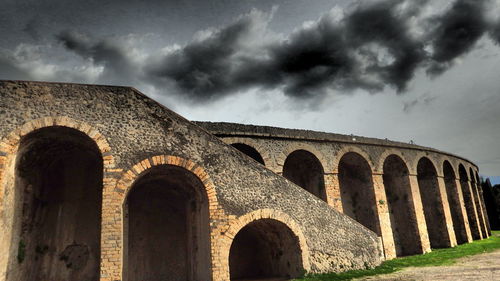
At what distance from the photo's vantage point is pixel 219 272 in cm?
810

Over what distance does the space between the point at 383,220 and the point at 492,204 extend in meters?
20.1

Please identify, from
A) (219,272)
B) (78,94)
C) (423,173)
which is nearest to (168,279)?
(219,272)

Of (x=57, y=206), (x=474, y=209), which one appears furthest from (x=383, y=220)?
(x=57, y=206)

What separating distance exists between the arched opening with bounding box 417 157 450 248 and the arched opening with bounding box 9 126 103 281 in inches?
611

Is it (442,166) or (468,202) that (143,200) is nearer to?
(442,166)

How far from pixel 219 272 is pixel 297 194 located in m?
2.90

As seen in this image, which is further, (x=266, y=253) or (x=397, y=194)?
(x=397, y=194)

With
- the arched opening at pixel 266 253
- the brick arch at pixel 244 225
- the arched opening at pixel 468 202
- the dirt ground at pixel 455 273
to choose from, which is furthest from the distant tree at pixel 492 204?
the brick arch at pixel 244 225

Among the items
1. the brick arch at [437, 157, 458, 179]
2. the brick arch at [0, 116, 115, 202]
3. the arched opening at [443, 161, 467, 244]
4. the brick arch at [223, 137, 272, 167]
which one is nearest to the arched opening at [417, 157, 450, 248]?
the brick arch at [437, 157, 458, 179]

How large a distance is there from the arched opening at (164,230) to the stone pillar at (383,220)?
8282 millimetres

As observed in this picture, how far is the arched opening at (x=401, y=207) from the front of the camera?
52.9 feet

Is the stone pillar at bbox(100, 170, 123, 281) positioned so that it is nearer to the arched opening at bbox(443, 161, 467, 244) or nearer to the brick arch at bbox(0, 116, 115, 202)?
the brick arch at bbox(0, 116, 115, 202)

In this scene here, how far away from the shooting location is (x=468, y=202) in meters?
21.6

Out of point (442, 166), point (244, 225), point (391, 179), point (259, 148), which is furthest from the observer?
point (442, 166)
